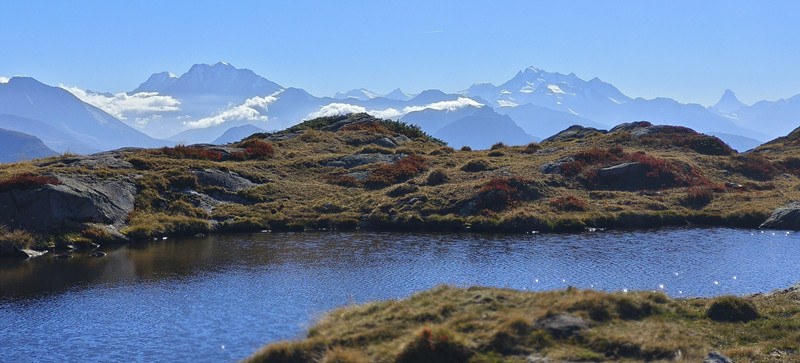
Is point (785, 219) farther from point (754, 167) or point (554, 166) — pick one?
point (554, 166)

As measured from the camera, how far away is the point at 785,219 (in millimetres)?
53062

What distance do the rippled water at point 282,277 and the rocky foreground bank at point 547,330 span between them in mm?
5294

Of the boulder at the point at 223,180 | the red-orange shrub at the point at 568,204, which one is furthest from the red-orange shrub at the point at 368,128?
the red-orange shrub at the point at 568,204

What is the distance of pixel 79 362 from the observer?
75.2ft

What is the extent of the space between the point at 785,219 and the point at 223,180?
56.7 meters

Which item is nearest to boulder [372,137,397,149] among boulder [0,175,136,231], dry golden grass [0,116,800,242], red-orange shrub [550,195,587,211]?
dry golden grass [0,116,800,242]

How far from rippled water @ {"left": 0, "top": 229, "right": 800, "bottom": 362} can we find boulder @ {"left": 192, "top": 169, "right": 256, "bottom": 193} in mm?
13259

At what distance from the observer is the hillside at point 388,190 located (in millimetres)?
51531

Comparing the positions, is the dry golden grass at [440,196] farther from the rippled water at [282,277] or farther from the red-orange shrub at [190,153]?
the rippled water at [282,277]

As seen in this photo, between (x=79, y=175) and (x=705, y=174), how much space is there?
7032 centimetres

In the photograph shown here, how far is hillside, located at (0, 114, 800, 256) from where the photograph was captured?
2029 inches

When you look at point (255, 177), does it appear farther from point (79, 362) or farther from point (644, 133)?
point (644, 133)

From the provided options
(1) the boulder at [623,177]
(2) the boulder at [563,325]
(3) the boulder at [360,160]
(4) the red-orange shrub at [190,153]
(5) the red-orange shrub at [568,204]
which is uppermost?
(4) the red-orange shrub at [190,153]

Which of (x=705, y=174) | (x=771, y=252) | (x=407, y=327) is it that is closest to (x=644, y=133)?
(x=705, y=174)
